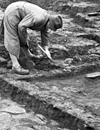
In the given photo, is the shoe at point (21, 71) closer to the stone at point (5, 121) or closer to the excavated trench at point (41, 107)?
the excavated trench at point (41, 107)

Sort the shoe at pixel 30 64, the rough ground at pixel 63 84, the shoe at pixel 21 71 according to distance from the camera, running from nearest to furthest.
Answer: the rough ground at pixel 63 84 → the shoe at pixel 21 71 → the shoe at pixel 30 64

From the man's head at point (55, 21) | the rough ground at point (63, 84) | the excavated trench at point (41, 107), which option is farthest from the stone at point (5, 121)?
the man's head at point (55, 21)

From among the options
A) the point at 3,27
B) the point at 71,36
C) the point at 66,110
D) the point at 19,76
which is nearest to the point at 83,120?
the point at 66,110

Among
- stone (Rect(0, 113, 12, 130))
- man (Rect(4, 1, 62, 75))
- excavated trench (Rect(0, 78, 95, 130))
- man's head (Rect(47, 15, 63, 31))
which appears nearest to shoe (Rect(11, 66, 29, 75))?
man (Rect(4, 1, 62, 75))

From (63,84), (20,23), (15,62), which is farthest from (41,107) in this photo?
(20,23)

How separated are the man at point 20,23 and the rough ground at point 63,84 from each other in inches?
15.2

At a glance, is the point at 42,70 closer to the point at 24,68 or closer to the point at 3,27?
the point at 24,68

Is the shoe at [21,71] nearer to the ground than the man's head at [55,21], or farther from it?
nearer to the ground

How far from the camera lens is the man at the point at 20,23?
557 cm

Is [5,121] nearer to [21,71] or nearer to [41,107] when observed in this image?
[41,107]

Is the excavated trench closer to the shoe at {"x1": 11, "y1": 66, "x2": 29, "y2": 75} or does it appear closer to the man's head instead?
the shoe at {"x1": 11, "y1": 66, "x2": 29, "y2": 75}

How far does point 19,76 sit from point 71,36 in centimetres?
291

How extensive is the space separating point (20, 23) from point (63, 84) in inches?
49.2

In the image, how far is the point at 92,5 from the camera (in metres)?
10.5
